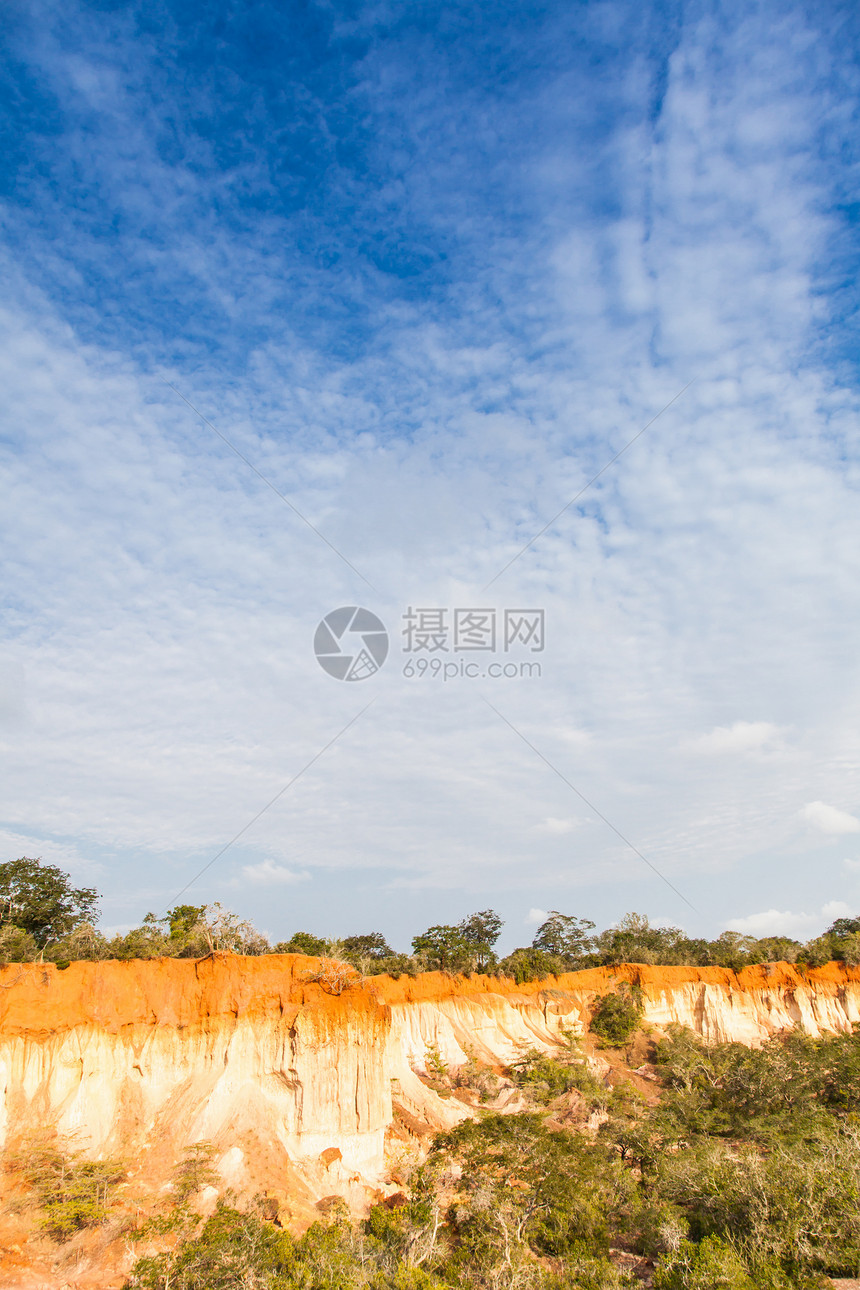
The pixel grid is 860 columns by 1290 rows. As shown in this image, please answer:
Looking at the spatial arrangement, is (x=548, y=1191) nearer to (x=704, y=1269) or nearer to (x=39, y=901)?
(x=704, y=1269)

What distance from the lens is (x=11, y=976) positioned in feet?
78.6

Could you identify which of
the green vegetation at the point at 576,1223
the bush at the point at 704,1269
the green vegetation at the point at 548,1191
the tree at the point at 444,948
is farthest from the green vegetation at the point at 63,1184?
the tree at the point at 444,948

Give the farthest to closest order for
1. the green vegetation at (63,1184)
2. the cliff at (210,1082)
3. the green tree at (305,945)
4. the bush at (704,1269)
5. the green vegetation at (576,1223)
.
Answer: the green tree at (305,945) < the cliff at (210,1082) < the green vegetation at (63,1184) < the green vegetation at (576,1223) < the bush at (704,1269)

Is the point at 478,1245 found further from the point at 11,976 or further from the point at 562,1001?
the point at 562,1001

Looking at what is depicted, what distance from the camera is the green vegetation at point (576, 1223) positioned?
16469 mm

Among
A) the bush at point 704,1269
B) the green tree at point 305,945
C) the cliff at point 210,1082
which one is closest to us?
the bush at point 704,1269

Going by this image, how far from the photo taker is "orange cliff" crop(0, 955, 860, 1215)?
72.6 ft

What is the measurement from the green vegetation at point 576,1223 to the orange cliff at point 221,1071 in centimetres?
260

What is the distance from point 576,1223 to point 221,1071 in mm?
12852

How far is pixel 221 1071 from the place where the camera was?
2455 centimetres

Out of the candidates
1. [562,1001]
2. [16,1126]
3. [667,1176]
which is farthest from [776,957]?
[16,1126]

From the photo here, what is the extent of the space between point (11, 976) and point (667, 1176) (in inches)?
934

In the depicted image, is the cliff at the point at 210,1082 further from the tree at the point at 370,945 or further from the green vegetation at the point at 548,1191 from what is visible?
the tree at the point at 370,945

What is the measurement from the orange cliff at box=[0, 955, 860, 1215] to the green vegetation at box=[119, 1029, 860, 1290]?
8.52 ft
